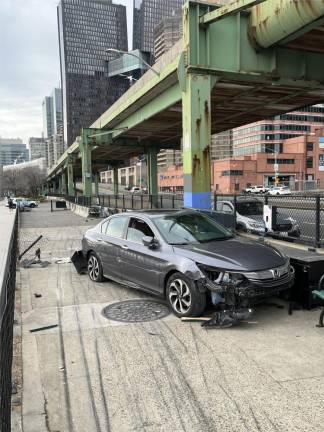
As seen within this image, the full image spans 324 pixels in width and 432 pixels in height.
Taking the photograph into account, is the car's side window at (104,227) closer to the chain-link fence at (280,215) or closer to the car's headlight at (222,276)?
the car's headlight at (222,276)

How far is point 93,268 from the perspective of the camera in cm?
837

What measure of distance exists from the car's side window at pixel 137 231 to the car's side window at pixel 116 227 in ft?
0.71

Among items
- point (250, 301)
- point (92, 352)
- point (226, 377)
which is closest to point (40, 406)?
point (92, 352)

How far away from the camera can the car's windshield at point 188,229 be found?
6.59 metres

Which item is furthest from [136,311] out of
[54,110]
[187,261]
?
[54,110]

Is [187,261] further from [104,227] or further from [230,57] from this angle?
[230,57]

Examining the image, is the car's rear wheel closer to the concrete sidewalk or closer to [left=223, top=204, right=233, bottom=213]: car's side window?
the concrete sidewalk

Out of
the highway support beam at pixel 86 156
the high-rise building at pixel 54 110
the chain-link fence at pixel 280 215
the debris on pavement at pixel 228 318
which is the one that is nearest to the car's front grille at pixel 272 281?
the debris on pavement at pixel 228 318

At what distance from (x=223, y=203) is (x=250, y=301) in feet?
32.4

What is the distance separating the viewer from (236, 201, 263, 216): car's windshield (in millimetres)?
14422

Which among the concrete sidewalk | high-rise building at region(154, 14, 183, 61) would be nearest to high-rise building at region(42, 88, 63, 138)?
high-rise building at region(154, 14, 183, 61)

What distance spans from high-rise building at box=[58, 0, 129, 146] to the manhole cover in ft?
266

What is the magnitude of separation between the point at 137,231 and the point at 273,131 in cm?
12127

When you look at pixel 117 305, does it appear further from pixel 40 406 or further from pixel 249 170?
pixel 249 170
